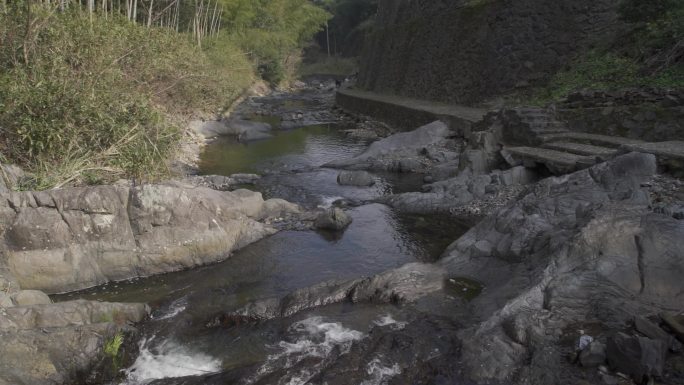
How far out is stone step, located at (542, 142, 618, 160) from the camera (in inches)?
397

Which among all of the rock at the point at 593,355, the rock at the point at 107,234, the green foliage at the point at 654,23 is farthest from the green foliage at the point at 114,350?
the green foliage at the point at 654,23

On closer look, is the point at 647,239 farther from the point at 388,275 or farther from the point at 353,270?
the point at 353,270

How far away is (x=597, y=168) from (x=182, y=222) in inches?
281

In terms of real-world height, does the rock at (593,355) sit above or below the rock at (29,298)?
above

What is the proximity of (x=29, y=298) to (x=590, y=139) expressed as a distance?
1131cm

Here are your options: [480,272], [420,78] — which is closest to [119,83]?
[480,272]

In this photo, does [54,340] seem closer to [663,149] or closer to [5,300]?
[5,300]

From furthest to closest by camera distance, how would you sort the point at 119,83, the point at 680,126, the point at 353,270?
1. the point at 119,83
2. the point at 680,126
3. the point at 353,270

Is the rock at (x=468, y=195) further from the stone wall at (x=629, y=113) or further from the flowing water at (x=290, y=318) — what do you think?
the stone wall at (x=629, y=113)

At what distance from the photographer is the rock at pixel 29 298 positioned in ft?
19.7

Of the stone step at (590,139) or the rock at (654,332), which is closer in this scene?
the rock at (654,332)

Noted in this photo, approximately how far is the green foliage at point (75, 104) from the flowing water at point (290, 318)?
263cm

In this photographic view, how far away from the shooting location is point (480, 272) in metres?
7.37

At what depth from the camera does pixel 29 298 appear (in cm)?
615
